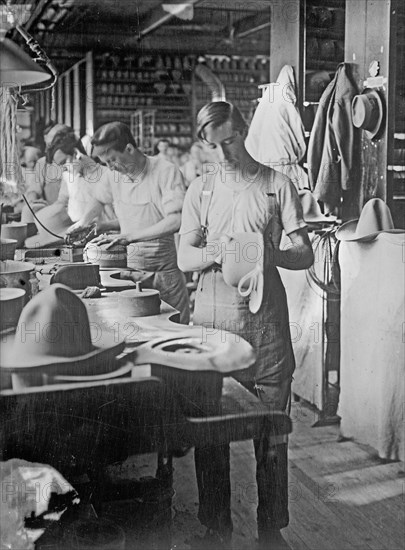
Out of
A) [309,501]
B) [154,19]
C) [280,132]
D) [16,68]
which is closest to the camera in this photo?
[16,68]

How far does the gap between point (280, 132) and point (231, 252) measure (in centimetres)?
48

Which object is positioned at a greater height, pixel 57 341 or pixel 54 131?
pixel 54 131

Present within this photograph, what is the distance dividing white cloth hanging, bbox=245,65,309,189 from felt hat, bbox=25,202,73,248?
0.70 metres

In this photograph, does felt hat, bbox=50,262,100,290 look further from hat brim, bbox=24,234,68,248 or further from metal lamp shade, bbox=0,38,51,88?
metal lamp shade, bbox=0,38,51,88

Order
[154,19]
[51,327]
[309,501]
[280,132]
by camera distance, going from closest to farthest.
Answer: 1. [51,327]
2. [154,19]
3. [280,132]
4. [309,501]

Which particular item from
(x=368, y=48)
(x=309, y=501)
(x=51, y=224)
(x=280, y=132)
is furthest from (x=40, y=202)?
(x=309, y=501)

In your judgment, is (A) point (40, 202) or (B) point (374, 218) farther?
(B) point (374, 218)

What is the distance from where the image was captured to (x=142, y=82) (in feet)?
8.36

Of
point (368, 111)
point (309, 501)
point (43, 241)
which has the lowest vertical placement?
point (309, 501)

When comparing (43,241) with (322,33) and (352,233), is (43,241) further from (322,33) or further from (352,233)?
(322,33)

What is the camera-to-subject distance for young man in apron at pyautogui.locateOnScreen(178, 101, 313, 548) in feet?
8.57

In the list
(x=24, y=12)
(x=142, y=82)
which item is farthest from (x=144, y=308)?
(x=24, y=12)

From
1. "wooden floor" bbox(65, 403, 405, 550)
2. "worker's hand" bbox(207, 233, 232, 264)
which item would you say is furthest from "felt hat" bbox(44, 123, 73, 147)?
"wooden floor" bbox(65, 403, 405, 550)

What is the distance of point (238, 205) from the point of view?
8.60 feet
